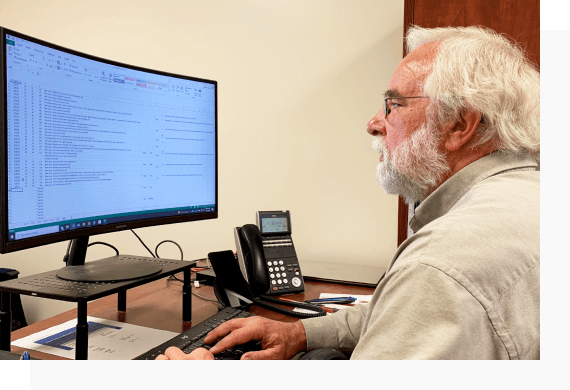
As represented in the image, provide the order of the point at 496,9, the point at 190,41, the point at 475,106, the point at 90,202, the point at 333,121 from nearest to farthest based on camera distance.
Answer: the point at 475,106
the point at 90,202
the point at 496,9
the point at 333,121
the point at 190,41

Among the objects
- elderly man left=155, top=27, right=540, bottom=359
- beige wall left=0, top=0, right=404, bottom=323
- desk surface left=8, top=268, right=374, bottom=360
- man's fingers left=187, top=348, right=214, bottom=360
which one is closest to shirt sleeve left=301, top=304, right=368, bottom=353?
elderly man left=155, top=27, right=540, bottom=359

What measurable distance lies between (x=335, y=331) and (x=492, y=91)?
556mm

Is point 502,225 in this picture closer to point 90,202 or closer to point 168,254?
point 90,202

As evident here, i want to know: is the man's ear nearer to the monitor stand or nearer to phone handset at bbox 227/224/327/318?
phone handset at bbox 227/224/327/318

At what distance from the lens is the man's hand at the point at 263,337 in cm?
78

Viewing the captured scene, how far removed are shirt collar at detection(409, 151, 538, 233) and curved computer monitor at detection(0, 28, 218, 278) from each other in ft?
2.06

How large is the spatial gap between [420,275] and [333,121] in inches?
45.4

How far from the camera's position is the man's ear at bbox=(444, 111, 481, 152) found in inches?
30.6

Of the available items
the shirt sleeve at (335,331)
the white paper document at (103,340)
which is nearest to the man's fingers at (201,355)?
the white paper document at (103,340)

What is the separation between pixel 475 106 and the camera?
0.77 metres

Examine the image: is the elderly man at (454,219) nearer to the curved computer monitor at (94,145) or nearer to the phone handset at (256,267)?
the phone handset at (256,267)

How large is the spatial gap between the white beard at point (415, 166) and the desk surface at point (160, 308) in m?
0.38

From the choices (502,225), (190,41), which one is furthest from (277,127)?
(502,225)

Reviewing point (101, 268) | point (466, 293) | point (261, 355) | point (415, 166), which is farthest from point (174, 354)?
point (415, 166)
